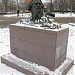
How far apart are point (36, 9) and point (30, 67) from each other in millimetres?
1878

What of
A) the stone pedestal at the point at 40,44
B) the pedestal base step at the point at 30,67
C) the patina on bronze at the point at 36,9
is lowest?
the pedestal base step at the point at 30,67

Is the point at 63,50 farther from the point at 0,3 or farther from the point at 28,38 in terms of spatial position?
the point at 0,3

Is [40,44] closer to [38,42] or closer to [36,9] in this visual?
[38,42]

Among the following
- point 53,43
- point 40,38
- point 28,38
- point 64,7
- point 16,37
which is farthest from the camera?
point 64,7

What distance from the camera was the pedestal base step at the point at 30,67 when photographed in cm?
414

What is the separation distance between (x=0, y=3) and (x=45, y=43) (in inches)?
1677

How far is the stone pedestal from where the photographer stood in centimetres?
407

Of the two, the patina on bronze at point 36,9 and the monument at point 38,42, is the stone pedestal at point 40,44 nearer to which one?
the monument at point 38,42

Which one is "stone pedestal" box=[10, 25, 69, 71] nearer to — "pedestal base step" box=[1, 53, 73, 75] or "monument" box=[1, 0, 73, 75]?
"monument" box=[1, 0, 73, 75]

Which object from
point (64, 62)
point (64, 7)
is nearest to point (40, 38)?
point (64, 62)

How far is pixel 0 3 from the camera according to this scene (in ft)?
145

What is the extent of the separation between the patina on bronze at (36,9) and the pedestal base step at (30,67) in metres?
1.48

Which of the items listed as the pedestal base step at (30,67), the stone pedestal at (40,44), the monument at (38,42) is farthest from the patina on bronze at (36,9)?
the pedestal base step at (30,67)

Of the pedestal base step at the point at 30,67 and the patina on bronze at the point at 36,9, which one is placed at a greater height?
the patina on bronze at the point at 36,9
